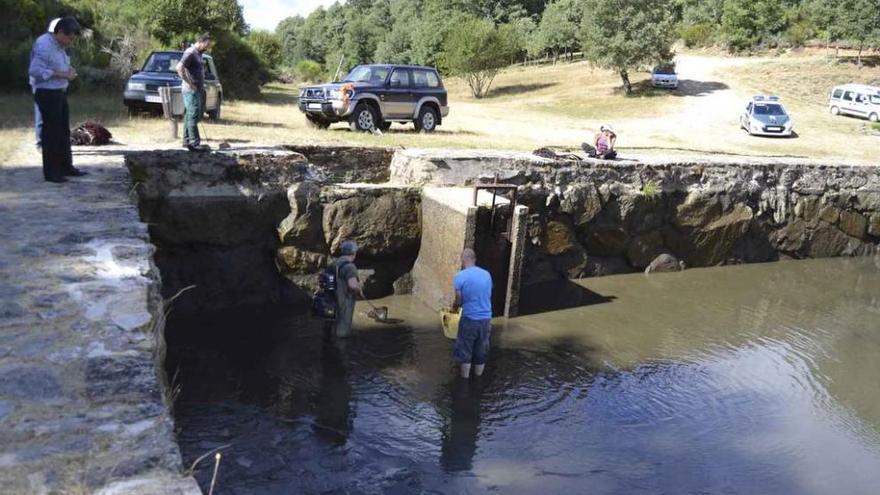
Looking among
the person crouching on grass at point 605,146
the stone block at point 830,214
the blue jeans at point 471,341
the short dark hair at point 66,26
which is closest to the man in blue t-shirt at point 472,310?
the blue jeans at point 471,341

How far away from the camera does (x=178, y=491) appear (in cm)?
301

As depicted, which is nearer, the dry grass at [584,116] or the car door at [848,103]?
the dry grass at [584,116]

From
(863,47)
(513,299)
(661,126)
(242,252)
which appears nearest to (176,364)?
(242,252)

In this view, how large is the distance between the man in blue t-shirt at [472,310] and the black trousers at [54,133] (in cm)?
468

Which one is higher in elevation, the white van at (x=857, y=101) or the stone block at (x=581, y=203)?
the white van at (x=857, y=101)

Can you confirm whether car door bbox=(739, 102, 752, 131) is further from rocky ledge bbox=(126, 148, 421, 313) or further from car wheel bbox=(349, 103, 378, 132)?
rocky ledge bbox=(126, 148, 421, 313)

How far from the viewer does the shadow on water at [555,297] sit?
38.7 ft

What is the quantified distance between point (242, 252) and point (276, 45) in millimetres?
32678

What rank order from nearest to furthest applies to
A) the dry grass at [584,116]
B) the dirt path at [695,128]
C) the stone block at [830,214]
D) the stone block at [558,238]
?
the stone block at [558,238] → the dry grass at [584,116] → the stone block at [830,214] → the dirt path at [695,128]

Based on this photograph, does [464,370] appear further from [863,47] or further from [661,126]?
[863,47]

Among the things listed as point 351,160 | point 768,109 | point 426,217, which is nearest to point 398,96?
point 351,160

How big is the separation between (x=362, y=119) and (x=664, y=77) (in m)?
29.1

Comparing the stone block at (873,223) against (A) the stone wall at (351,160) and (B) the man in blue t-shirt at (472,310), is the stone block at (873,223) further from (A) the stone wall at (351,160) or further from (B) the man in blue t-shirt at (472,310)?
(B) the man in blue t-shirt at (472,310)

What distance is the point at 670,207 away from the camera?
1458 centimetres
